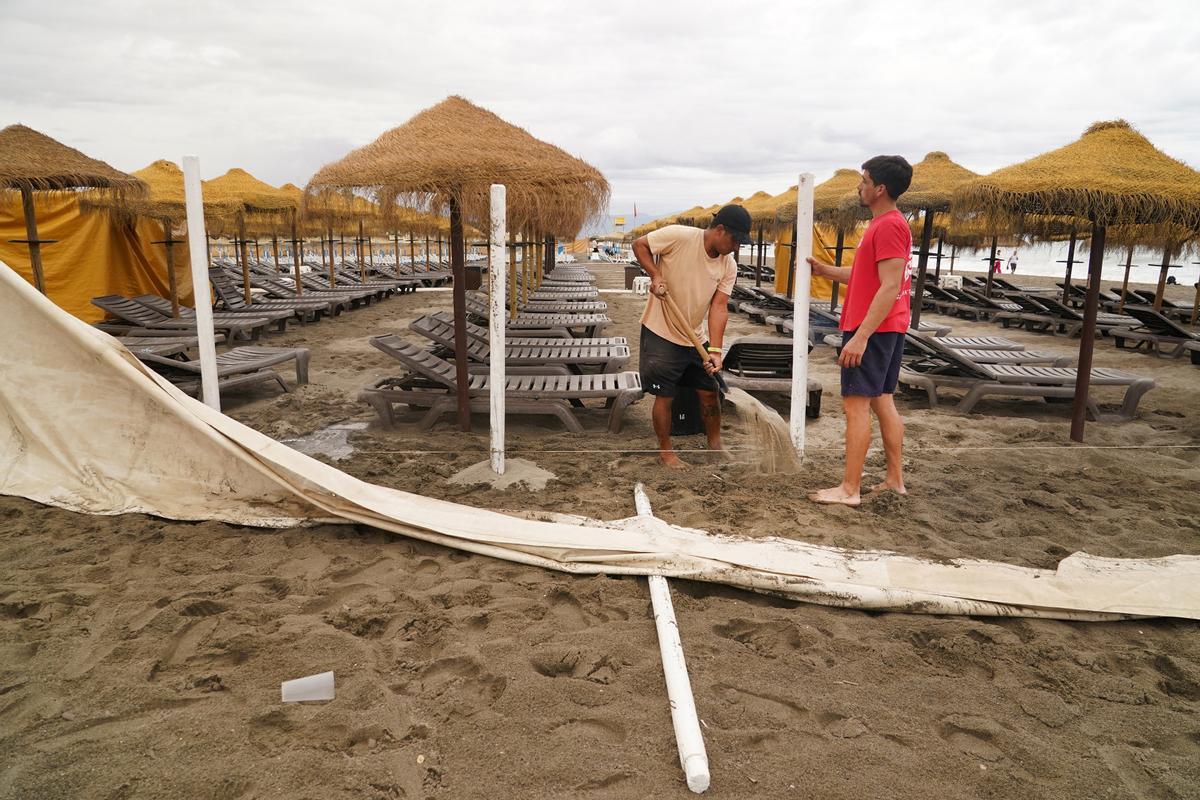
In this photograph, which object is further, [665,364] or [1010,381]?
[1010,381]

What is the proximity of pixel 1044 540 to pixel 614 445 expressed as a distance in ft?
8.55

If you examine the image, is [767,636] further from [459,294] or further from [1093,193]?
[1093,193]

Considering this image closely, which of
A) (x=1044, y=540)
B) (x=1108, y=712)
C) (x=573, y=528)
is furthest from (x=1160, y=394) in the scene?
(x=573, y=528)

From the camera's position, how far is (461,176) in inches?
170

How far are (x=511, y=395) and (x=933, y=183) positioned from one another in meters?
8.16

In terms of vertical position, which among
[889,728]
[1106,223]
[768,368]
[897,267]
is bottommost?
[889,728]

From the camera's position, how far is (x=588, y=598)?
2.60 m

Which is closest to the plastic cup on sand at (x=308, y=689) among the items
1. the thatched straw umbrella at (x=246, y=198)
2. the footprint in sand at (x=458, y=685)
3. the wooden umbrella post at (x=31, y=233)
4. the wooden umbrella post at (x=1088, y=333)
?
the footprint in sand at (x=458, y=685)

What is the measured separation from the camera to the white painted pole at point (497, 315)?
384cm

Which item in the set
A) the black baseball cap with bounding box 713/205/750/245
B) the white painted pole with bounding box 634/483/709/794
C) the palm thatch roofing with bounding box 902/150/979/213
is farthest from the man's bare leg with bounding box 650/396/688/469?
the palm thatch roofing with bounding box 902/150/979/213

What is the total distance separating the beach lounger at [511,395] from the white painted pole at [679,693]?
8.77ft

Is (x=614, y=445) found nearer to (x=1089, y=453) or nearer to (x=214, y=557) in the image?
(x=214, y=557)

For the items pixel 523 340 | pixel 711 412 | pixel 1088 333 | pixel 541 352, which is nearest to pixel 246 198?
pixel 523 340

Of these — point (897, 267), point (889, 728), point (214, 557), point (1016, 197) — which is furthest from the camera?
point (1016, 197)
